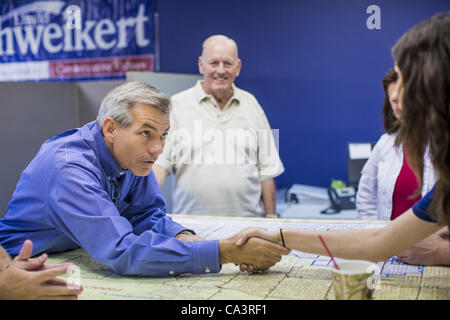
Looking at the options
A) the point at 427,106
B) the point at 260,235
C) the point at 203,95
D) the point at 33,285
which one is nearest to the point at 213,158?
the point at 203,95

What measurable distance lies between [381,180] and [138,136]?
56.1 inches

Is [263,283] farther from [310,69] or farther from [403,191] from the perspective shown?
[310,69]

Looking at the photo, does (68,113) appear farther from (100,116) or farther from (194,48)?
(100,116)

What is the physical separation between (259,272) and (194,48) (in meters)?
3.51

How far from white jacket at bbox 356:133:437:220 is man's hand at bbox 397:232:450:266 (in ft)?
2.57

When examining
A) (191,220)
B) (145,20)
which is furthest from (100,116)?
(145,20)

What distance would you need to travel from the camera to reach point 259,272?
61.3 inches

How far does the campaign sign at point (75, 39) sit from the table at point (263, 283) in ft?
13.4

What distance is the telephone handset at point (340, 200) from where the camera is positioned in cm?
368

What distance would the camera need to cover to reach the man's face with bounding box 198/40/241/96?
3.14 m

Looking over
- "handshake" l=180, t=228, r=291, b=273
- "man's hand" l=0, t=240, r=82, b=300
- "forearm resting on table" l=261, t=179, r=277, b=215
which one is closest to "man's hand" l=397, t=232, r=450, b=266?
"handshake" l=180, t=228, r=291, b=273

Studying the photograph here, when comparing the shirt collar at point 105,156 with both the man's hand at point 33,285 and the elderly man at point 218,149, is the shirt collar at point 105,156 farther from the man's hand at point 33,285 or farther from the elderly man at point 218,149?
the elderly man at point 218,149

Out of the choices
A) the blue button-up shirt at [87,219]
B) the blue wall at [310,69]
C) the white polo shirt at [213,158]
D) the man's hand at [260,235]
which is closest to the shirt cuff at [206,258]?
the blue button-up shirt at [87,219]

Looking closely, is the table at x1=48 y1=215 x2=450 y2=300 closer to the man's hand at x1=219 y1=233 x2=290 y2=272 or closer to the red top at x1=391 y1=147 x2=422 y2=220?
the man's hand at x1=219 y1=233 x2=290 y2=272
